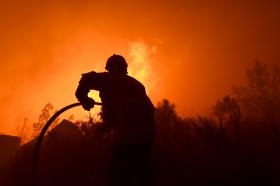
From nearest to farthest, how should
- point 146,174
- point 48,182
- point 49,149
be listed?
point 146,174 < point 48,182 < point 49,149

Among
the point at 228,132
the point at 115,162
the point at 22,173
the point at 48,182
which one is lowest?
the point at 115,162

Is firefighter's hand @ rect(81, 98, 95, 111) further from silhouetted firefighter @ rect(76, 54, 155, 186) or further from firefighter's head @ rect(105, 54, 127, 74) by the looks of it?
firefighter's head @ rect(105, 54, 127, 74)

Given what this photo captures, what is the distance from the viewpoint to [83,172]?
24.1 ft

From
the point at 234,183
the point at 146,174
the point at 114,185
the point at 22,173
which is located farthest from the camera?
the point at 22,173

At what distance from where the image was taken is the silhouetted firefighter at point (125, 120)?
3664 millimetres

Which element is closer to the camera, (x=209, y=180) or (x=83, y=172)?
(x=209, y=180)

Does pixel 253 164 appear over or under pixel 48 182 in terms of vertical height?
under

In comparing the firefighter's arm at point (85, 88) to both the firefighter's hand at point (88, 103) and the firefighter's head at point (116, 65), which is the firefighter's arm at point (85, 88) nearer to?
the firefighter's hand at point (88, 103)

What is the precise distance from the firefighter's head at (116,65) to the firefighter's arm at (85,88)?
1.16ft

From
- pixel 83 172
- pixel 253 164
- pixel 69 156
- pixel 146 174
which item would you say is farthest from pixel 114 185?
pixel 69 156

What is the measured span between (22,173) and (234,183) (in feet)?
19.5

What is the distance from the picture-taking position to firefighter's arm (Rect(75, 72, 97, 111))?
12.7 feet

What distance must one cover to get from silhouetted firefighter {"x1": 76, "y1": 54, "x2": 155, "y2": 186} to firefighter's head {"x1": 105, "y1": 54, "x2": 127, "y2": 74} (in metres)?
0.09

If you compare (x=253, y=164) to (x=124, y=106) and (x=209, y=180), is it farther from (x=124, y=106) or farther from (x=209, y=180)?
(x=124, y=106)
